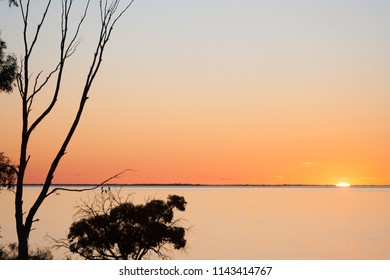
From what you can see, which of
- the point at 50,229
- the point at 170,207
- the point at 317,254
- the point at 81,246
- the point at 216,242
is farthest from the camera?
the point at 50,229

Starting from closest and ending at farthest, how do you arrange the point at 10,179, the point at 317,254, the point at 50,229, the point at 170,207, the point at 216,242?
the point at 10,179, the point at 170,207, the point at 317,254, the point at 216,242, the point at 50,229

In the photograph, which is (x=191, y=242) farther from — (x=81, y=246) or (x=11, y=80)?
(x=11, y=80)

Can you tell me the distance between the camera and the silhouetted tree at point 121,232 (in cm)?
4197

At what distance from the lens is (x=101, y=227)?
42250 mm

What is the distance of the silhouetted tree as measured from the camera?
4197 centimetres

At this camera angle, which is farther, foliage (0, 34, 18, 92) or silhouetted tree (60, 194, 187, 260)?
silhouetted tree (60, 194, 187, 260)

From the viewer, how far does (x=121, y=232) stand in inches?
1662

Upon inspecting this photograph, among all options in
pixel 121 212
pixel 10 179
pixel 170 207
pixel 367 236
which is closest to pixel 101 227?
pixel 121 212

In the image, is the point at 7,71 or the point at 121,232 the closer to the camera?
the point at 7,71

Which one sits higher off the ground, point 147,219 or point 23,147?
point 147,219

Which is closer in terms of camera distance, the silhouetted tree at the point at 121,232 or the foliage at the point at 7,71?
the foliage at the point at 7,71
